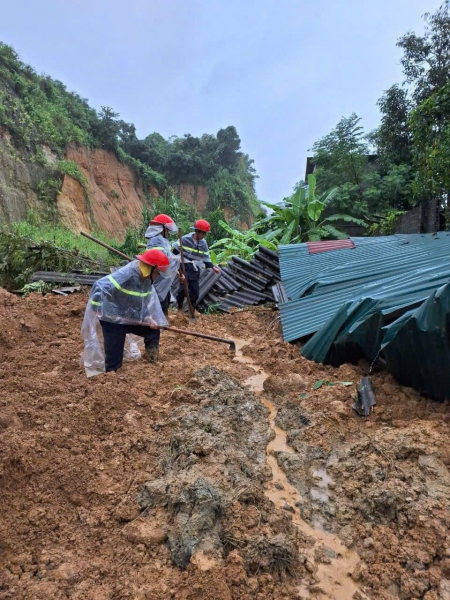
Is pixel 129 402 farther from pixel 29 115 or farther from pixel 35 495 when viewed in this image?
pixel 29 115

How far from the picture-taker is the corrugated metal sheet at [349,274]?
528cm

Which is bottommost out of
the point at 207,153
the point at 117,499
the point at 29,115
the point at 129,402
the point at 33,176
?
the point at 117,499

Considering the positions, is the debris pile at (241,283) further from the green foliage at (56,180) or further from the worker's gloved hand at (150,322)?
the green foliage at (56,180)

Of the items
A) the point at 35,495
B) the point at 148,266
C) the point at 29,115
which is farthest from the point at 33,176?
the point at 35,495

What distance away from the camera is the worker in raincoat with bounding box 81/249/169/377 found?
167 inches

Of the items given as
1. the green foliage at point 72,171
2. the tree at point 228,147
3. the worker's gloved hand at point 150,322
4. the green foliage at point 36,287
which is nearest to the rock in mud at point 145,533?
the worker's gloved hand at point 150,322

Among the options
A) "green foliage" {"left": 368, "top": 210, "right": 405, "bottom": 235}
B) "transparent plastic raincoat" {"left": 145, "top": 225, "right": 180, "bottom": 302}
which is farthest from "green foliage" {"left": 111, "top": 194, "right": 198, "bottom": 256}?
"green foliage" {"left": 368, "top": 210, "right": 405, "bottom": 235}

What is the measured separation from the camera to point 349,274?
245 inches

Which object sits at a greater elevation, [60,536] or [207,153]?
[207,153]

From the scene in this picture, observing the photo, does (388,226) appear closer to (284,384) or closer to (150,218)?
(150,218)

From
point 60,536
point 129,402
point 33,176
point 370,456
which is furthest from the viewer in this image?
point 33,176

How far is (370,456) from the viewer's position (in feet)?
9.30

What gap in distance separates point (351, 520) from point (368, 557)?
27 centimetres

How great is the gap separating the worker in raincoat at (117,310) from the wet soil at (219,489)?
12.6 inches
